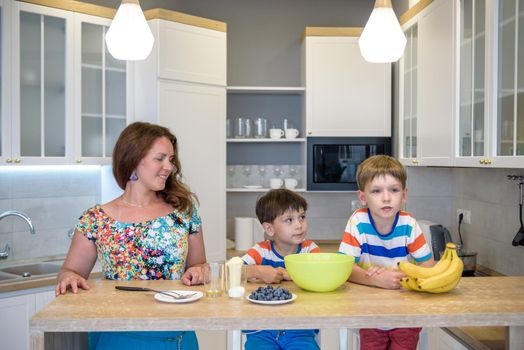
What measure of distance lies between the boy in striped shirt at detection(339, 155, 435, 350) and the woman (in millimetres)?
591

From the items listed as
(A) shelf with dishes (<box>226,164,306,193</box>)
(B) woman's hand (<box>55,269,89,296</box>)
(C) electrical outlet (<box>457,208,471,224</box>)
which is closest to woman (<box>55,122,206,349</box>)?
(B) woman's hand (<box>55,269,89,296</box>)

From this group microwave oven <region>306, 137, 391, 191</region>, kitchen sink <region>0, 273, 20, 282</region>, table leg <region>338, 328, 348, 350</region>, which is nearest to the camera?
table leg <region>338, 328, 348, 350</region>

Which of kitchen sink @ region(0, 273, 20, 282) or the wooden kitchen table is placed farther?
kitchen sink @ region(0, 273, 20, 282)

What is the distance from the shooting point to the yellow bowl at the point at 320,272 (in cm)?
172

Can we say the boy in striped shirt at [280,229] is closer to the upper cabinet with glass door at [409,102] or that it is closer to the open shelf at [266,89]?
the upper cabinet with glass door at [409,102]

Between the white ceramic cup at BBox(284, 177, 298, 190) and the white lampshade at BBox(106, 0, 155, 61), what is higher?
the white lampshade at BBox(106, 0, 155, 61)

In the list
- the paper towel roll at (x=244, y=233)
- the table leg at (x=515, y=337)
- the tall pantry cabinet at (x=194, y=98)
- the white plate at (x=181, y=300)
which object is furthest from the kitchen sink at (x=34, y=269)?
the table leg at (x=515, y=337)

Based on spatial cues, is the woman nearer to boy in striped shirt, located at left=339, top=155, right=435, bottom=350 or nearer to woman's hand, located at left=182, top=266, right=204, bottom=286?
woman's hand, located at left=182, top=266, right=204, bottom=286

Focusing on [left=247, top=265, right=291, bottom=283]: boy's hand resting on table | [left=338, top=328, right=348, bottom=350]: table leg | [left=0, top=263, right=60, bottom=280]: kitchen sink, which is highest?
[left=247, top=265, right=291, bottom=283]: boy's hand resting on table

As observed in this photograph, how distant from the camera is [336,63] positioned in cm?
422

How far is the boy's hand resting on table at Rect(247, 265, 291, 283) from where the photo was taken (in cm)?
192

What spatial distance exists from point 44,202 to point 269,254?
209cm

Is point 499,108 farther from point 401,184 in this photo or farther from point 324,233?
point 324,233

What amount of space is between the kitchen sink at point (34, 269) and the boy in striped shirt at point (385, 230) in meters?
2.22
